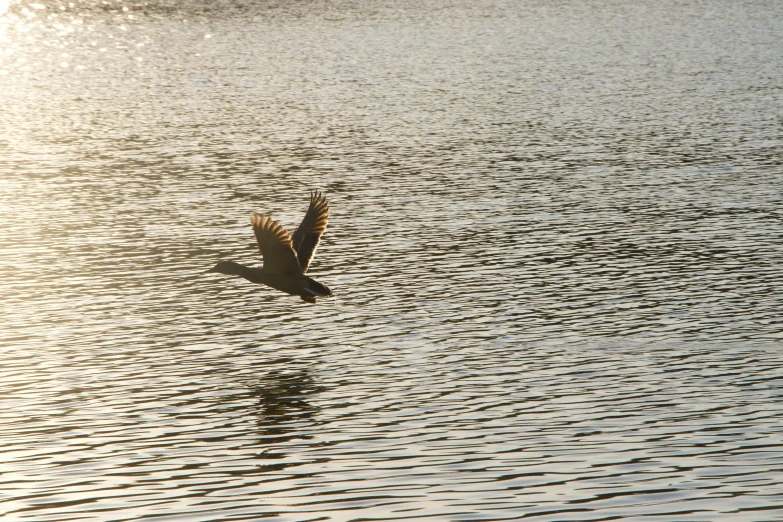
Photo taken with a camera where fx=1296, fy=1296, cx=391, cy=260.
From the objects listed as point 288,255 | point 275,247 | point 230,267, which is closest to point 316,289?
point 288,255

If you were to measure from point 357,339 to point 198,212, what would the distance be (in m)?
11.5

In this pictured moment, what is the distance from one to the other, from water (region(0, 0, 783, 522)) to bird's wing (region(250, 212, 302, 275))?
4.80 ft

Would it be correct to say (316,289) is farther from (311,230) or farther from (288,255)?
(311,230)

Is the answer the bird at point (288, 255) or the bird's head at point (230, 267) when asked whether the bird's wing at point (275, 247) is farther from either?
the bird's head at point (230, 267)

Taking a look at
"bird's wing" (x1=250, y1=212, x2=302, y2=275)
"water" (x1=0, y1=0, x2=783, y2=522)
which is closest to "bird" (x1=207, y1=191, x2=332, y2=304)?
"bird's wing" (x1=250, y1=212, x2=302, y2=275)

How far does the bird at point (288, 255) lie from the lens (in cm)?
1906

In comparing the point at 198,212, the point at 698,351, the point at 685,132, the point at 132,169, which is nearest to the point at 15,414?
the point at 698,351

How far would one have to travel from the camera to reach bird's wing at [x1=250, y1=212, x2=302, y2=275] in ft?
62.0

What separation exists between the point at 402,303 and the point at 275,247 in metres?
4.42

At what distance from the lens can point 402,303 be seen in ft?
75.8

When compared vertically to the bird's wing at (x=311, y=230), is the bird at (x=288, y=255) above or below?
below

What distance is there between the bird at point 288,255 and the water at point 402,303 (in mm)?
1206

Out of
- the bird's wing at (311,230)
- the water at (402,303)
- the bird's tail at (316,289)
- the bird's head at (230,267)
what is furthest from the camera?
the bird's wing at (311,230)

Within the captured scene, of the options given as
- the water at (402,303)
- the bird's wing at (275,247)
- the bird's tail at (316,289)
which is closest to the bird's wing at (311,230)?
the bird's wing at (275,247)
